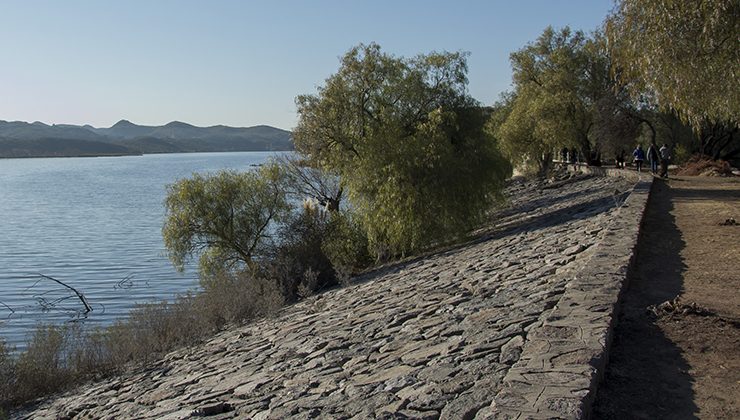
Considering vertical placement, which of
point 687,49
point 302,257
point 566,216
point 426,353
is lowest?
point 302,257

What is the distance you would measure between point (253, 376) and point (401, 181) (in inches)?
545

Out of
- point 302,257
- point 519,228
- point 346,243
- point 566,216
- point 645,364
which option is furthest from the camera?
point 346,243

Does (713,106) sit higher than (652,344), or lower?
higher

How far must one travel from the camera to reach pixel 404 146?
72.7ft

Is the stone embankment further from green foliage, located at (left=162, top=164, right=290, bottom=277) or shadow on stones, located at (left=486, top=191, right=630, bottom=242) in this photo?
green foliage, located at (left=162, top=164, right=290, bottom=277)

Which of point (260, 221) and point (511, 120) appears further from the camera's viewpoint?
point (511, 120)

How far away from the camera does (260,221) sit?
2611 centimetres

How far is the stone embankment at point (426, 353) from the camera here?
5.06 m

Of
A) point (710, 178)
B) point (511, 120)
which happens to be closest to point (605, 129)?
point (511, 120)

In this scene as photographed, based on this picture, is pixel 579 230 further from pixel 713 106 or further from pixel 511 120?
pixel 511 120

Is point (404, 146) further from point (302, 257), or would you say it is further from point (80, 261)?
point (80, 261)

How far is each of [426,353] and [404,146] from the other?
50.8 ft

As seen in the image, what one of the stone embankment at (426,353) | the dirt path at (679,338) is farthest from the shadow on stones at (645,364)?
the stone embankment at (426,353)

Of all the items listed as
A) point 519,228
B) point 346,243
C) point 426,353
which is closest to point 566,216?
point 519,228
